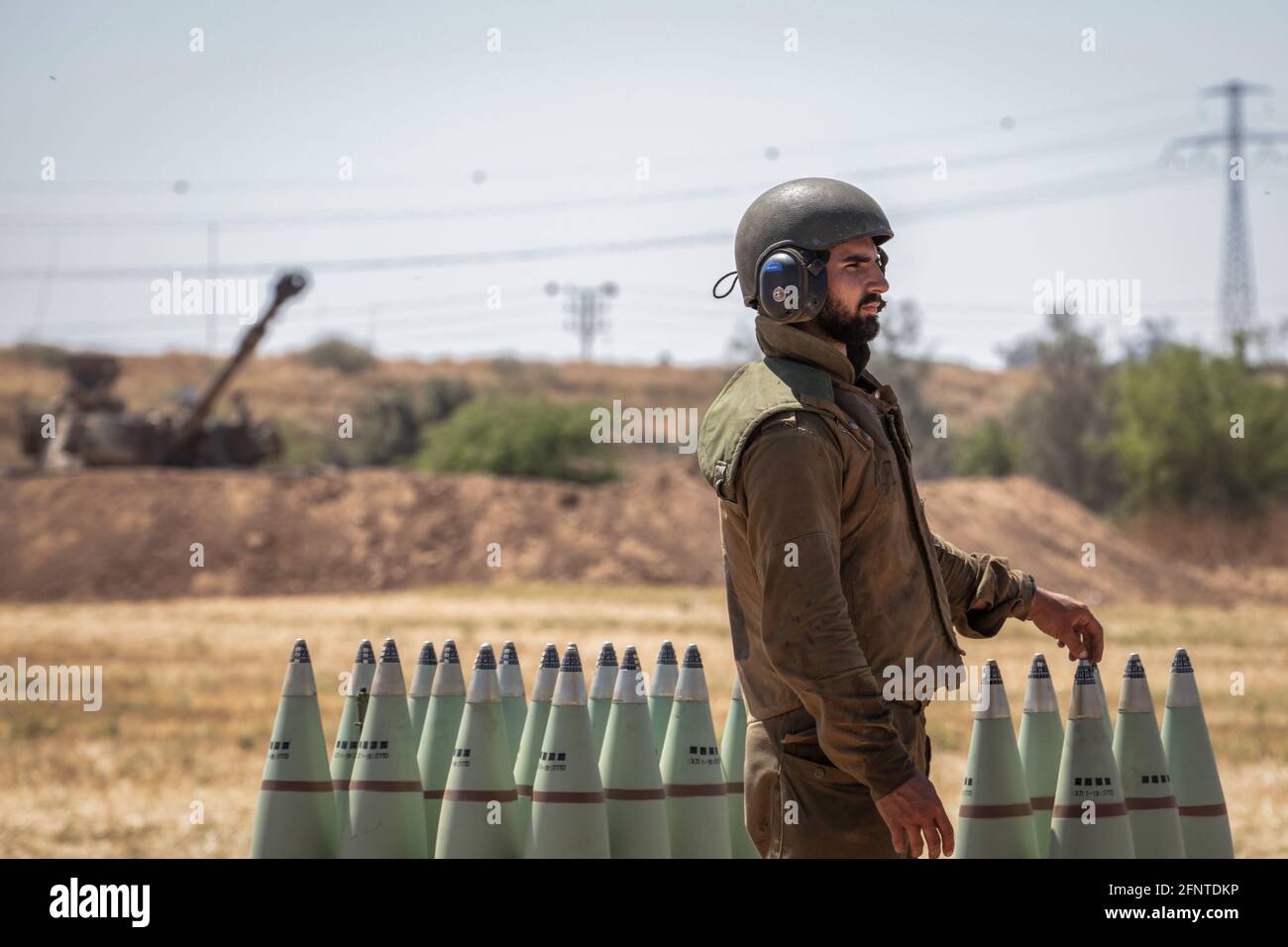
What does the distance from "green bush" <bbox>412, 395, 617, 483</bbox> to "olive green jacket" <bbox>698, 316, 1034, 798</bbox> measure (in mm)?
50728

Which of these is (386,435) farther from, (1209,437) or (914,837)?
(914,837)

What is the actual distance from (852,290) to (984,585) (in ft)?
3.69

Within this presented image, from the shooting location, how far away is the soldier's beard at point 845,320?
4.98 m

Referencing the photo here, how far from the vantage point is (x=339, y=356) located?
112m

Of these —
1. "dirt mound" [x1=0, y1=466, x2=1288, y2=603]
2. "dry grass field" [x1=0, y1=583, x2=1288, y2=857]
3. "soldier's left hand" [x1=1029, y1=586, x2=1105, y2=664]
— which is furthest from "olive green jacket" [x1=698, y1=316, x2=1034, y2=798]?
"dirt mound" [x1=0, y1=466, x2=1288, y2=603]

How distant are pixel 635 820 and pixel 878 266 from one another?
1892 millimetres

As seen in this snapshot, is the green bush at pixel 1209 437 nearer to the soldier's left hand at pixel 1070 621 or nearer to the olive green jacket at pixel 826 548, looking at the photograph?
the soldier's left hand at pixel 1070 621

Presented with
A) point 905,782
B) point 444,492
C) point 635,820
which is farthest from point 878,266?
point 444,492

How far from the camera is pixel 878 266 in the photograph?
16.6 ft

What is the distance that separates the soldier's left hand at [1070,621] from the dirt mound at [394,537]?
104ft

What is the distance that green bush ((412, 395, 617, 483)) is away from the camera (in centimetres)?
5731

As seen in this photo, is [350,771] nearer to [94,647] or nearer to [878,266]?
[878,266]

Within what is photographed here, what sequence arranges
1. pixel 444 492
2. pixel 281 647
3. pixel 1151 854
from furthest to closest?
1. pixel 444 492
2. pixel 281 647
3. pixel 1151 854

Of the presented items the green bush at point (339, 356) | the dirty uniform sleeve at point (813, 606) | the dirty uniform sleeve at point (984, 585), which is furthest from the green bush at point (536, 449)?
the green bush at point (339, 356)
